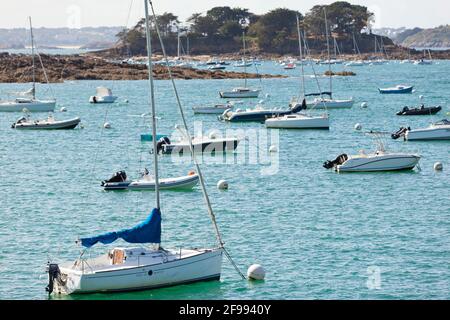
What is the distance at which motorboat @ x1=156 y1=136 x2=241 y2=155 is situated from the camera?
5638 cm

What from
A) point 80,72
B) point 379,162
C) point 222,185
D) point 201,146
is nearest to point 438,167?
point 379,162

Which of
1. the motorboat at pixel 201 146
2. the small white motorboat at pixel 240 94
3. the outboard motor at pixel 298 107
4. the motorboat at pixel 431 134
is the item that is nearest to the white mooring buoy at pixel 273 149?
the motorboat at pixel 201 146

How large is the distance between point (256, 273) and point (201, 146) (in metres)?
29.4

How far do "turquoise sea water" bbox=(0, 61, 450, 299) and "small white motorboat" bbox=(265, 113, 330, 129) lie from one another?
28.3 inches

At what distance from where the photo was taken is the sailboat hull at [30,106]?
296 feet

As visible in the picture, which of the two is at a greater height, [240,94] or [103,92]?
[103,92]

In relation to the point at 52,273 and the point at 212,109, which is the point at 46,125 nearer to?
the point at 212,109

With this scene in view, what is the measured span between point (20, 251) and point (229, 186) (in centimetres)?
1596

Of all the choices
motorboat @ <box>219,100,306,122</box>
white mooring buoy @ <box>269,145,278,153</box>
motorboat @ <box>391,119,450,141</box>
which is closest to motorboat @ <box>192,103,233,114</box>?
motorboat @ <box>219,100,306,122</box>

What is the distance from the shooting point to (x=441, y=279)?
28297 millimetres

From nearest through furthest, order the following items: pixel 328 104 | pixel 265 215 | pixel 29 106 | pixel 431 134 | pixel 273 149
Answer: pixel 265 215 → pixel 273 149 → pixel 431 134 → pixel 29 106 → pixel 328 104

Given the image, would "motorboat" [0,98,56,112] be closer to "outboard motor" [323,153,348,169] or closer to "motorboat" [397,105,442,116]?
"motorboat" [397,105,442,116]

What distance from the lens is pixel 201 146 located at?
187ft
